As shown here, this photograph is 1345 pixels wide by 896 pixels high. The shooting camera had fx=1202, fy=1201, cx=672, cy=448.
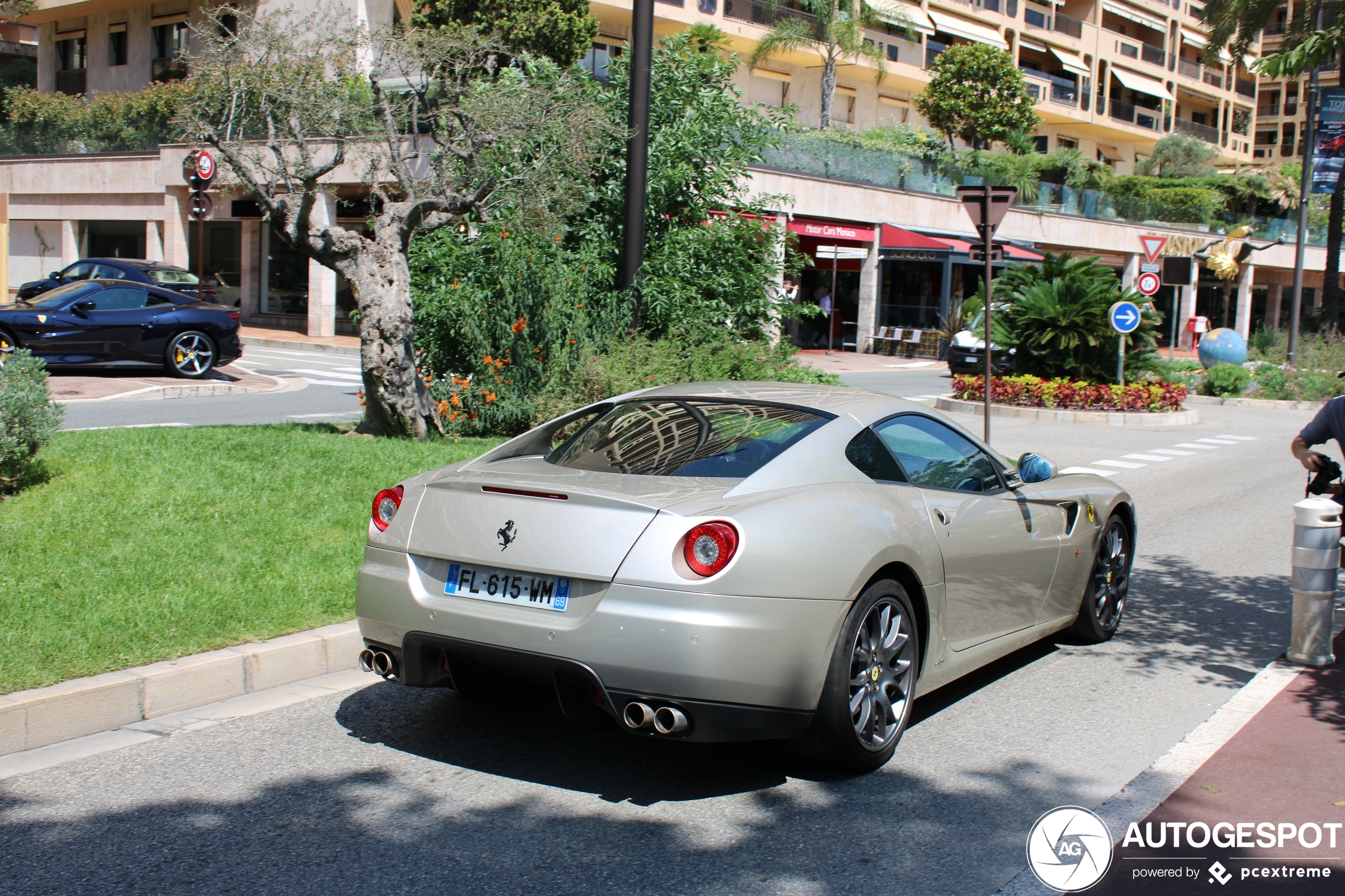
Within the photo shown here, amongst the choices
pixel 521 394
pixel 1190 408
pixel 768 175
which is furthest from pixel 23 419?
pixel 768 175

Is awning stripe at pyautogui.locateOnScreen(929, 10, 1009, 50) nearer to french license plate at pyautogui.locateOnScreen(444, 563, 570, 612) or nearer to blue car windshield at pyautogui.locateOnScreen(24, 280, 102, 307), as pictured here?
blue car windshield at pyautogui.locateOnScreen(24, 280, 102, 307)

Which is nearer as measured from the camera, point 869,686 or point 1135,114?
point 869,686

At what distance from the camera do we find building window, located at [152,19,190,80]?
40031 mm

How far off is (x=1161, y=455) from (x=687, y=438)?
12.8 m

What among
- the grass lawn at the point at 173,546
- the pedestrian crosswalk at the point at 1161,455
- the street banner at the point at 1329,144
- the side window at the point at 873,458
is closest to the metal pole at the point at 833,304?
the street banner at the point at 1329,144

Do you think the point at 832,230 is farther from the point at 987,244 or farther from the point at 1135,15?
the point at 1135,15

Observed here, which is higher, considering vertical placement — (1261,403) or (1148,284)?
(1148,284)

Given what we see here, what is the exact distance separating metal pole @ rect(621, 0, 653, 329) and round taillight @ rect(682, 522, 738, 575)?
7.59 metres

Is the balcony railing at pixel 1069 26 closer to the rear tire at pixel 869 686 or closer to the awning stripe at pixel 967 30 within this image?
the awning stripe at pixel 967 30

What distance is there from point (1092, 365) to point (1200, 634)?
14.6 m

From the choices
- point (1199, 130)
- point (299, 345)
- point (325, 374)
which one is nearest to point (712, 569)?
point (325, 374)

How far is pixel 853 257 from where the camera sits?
3578 centimetres

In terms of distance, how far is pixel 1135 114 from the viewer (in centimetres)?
6475

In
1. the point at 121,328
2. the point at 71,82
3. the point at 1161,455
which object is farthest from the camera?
the point at 71,82
